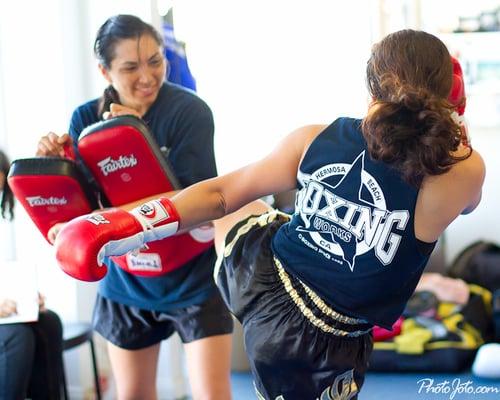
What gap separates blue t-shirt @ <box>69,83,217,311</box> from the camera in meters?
2.31

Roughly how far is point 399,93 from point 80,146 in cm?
94

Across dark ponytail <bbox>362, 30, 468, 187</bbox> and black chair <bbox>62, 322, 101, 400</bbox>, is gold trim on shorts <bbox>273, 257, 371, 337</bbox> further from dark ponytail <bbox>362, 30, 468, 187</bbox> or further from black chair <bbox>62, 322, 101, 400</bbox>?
black chair <bbox>62, 322, 101, 400</bbox>

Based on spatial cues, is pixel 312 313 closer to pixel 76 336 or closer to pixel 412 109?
pixel 412 109

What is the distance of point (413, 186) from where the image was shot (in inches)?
64.7

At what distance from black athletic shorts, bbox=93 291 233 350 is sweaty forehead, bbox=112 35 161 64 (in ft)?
2.22

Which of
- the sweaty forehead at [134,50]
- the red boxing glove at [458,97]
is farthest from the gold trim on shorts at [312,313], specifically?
the sweaty forehead at [134,50]

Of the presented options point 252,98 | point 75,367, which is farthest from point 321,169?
point 252,98

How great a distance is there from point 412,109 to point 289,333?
52cm

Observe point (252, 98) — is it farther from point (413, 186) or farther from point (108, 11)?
point (413, 186)

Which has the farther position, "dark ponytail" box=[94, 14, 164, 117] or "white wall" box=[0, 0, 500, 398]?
"white wall" box=[0, 0, 500, 398]

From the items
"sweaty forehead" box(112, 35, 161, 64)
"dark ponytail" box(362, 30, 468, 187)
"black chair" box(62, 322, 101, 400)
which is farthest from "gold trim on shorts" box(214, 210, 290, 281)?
"black chair" box(62, 322, 101, 400)

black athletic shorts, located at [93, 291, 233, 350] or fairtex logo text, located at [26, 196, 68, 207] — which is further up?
fairtex logo text, located at [26, 196, 68, 207]

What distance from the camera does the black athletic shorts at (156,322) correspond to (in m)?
2.32

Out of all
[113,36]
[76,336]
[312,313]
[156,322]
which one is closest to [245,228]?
[312,313]
